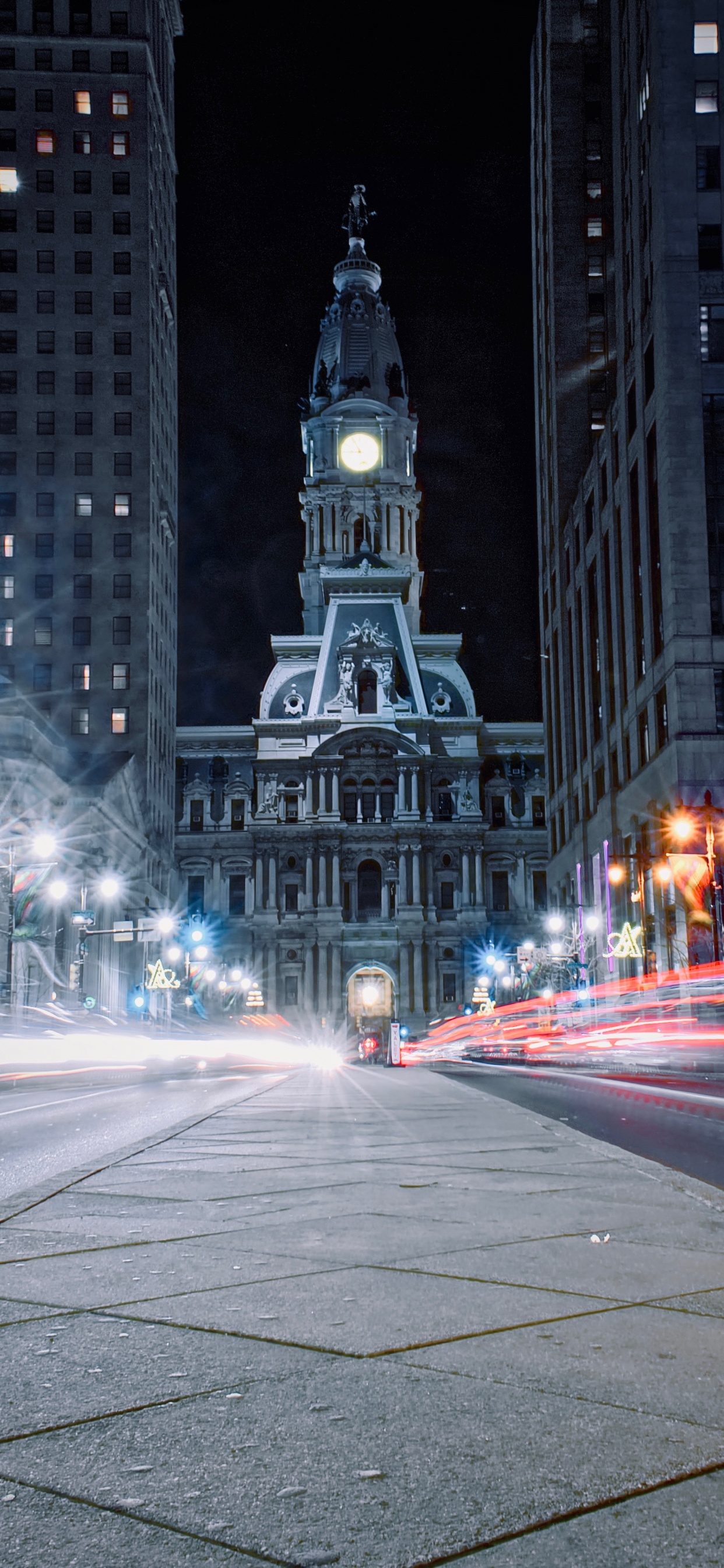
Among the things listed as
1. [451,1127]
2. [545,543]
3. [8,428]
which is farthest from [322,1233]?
[545,543]

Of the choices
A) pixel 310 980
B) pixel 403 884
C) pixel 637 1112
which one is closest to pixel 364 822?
pixel 403 884

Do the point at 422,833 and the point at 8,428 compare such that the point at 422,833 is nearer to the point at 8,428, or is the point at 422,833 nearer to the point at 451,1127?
the point at 8,428

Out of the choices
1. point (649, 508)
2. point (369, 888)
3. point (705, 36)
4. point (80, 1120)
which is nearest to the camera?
point (80, 1120)

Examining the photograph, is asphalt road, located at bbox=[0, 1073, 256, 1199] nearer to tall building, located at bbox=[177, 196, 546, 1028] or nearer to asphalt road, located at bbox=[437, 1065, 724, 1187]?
asphalt road, located at bbox=[437, 1065, 724, 1187]

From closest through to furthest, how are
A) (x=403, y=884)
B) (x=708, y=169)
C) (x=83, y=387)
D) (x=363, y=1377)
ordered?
(x=363, y=1377), (x=708, y=169), (x=83, y=387), (x=403, y=884)

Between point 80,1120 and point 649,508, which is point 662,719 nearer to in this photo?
point 649,508

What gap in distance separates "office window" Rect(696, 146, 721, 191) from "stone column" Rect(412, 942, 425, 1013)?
62.8 metres

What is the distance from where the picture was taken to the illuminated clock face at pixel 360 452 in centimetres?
13225

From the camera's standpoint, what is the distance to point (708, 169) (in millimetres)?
59000

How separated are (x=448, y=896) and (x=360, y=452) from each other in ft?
152

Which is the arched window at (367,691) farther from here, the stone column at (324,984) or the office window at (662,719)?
the office window at (662,719)

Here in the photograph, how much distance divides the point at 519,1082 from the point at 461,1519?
26.9m

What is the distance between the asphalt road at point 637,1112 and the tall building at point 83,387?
61.2 metres

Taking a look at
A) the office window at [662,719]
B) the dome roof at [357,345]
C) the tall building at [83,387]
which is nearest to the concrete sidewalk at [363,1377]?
the office window at [662,719]
